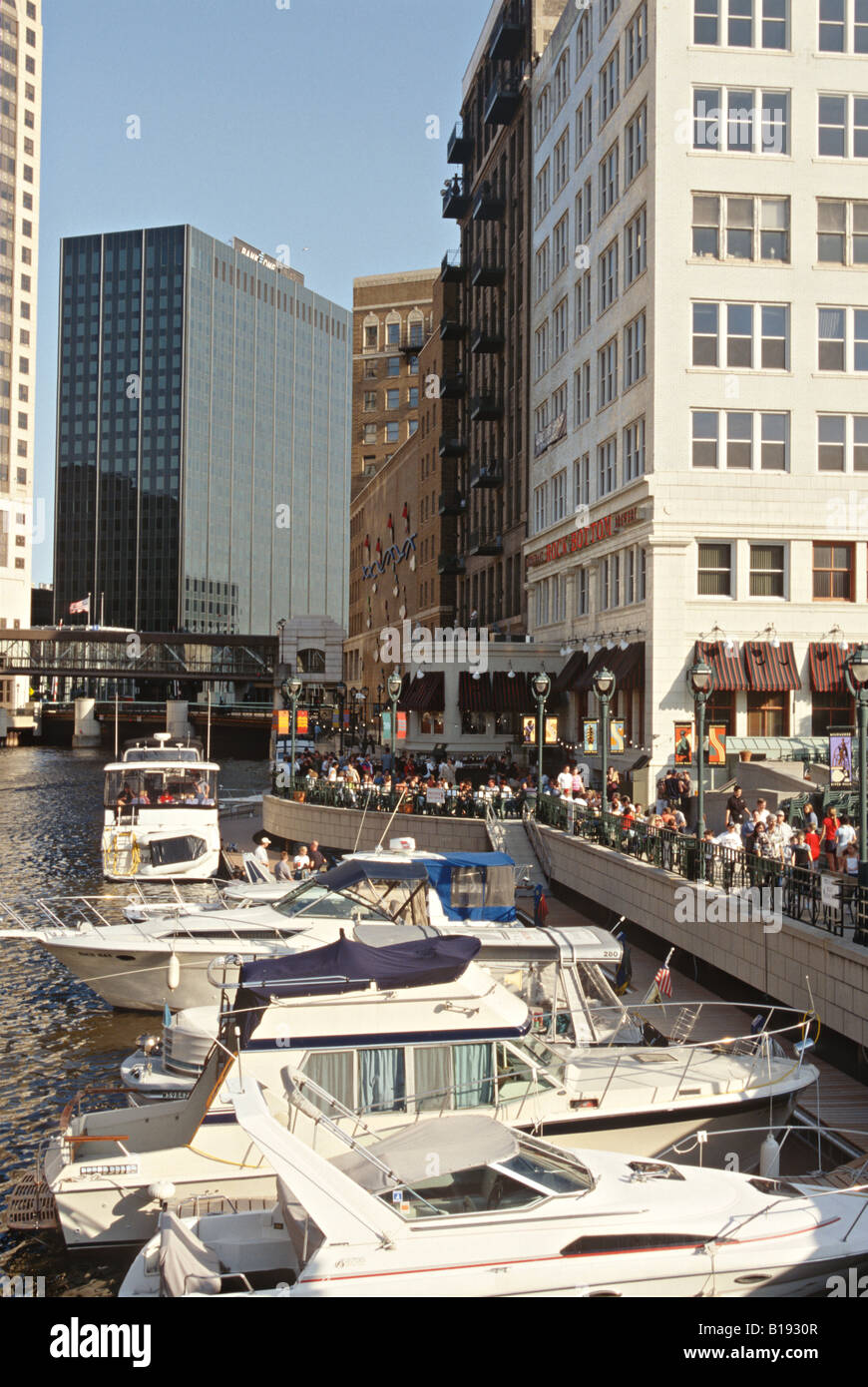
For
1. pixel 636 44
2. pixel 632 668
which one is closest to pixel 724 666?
pixel 632 668

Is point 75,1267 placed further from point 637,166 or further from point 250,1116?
point 637,166

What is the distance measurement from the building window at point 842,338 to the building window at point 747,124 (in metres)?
5.81

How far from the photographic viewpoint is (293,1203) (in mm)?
10211

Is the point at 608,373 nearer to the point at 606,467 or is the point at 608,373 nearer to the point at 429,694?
the point at 606,467

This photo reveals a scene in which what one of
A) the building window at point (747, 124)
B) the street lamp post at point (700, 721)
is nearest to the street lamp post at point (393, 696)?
the street lamp post at point (700, 721)

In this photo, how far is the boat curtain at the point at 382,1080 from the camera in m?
13.1

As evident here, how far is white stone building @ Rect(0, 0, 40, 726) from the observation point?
499 feet

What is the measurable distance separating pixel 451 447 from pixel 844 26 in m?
43.1

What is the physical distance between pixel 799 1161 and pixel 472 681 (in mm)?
43536

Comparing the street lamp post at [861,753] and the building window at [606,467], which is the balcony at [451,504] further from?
the street lamp post at [861,753]

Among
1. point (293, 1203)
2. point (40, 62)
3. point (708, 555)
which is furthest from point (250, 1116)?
point (40, 62)

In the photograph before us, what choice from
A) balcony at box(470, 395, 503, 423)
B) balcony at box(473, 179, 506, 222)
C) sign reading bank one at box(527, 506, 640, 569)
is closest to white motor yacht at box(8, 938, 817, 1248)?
sign reading bank one at box(527, 506, 640, 569)

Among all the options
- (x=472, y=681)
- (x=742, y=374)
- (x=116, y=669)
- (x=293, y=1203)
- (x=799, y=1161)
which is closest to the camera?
(x=293, y=1203)

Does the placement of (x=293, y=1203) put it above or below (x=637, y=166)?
below
